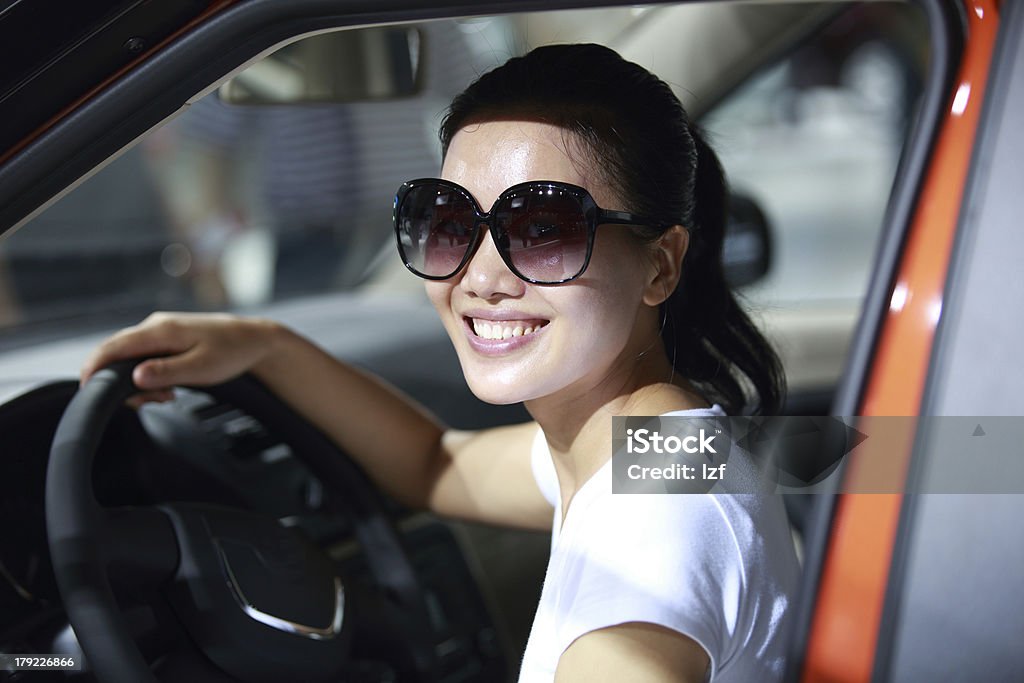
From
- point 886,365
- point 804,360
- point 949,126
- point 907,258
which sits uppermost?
point 949,126

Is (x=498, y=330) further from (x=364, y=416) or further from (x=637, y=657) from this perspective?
(x=364, y=416)

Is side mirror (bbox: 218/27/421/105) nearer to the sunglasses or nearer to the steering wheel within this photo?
the steering wheel

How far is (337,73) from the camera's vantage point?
1953 millimetres

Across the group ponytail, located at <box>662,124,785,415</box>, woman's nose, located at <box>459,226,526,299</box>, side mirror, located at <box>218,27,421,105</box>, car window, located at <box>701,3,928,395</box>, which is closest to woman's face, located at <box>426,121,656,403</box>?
woman's nose, located at <box>459,226,526,299</box>

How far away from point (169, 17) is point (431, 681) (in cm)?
119

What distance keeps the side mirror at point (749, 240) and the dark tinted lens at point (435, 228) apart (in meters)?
1.28

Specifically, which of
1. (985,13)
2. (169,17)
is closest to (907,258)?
(985,13)

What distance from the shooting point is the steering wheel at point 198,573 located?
3.89ft

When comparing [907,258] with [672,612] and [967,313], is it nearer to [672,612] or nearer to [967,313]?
[967,313]

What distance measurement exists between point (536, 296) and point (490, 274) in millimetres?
66

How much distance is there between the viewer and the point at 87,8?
39.4 inches

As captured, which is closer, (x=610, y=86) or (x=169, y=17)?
(x=169, y=17)

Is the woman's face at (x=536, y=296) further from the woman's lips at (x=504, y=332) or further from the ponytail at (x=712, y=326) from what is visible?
the ponytail at (x=712, y=326)

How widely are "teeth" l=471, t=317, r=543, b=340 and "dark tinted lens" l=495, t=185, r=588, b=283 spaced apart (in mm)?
78
